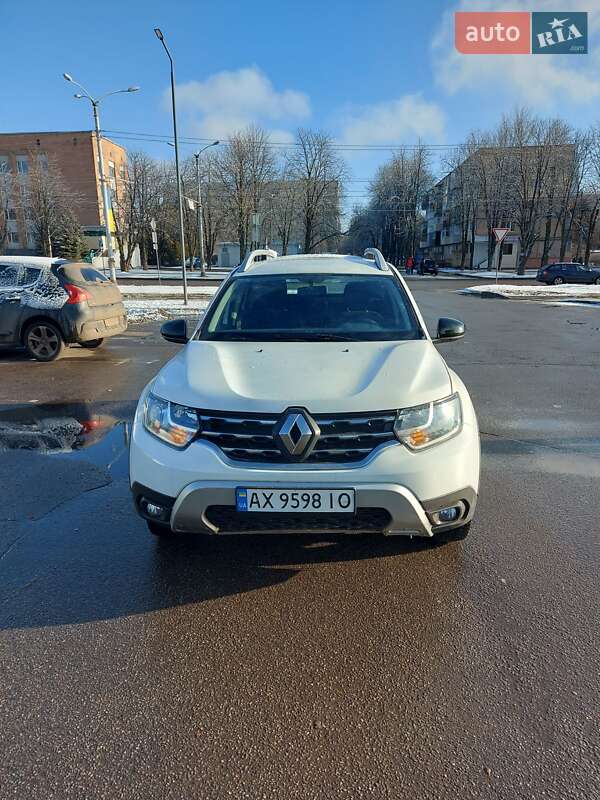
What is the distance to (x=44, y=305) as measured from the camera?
9.02 meters

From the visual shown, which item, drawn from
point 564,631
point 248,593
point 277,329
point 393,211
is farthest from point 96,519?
point 393,211

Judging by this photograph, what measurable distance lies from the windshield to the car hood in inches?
9.5

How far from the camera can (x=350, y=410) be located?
2561mm

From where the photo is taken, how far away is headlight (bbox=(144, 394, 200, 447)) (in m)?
2.65

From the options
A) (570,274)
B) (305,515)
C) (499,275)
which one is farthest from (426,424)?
(499,275)

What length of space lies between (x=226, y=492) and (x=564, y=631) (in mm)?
1774

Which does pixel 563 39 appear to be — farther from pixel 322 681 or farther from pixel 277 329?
pixel 322 681

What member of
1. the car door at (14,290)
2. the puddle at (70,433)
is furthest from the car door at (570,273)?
the puddle at (70,433)

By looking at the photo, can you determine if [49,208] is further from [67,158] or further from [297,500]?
[297,500]

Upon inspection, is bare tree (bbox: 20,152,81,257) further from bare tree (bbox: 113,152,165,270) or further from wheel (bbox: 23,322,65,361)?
wheel (bbox: 23,322,65,361)

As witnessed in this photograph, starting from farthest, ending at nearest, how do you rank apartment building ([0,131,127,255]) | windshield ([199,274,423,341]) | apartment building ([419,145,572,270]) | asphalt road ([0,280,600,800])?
apartment building ([0,131,127,255]) → apartment building ([419,145,572,270]) → windshield ([199,274,423,341]) → asphalt road ([0,280,600,800])

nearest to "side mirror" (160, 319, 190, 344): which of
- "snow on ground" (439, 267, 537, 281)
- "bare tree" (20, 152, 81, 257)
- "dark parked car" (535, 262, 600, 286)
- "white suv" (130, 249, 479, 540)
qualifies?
"white suv" (130, 249, 479, 540)

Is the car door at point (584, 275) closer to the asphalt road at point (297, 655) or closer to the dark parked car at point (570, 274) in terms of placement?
the dark parked car at point (570, 274)

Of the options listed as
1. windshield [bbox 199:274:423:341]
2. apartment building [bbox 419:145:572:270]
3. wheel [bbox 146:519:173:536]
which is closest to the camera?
wheel [bbox 146:519:173:536]
